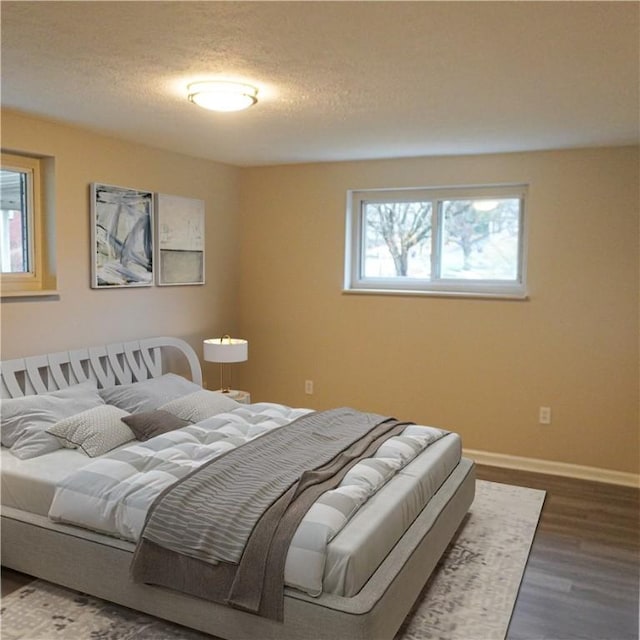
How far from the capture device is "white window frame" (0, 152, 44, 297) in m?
3.81

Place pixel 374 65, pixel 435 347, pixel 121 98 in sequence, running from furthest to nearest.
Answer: pixel 435 347 → pixel 121 98 → pixel 374 65

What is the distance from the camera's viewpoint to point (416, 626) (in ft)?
8.73

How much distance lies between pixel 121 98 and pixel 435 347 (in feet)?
9.85

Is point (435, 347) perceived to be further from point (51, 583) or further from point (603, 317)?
point (51, 583)

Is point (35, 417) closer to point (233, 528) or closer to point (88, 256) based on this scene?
point (88, 256)

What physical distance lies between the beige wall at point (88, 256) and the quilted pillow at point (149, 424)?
84cm

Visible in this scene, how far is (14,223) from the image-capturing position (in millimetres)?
3855

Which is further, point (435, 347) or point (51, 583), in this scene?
point (435, 347)

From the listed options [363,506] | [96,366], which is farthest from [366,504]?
[96,366]

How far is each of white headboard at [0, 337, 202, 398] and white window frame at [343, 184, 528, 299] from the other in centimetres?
159

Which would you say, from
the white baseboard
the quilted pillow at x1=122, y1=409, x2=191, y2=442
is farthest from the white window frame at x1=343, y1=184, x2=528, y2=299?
the quilted pillow at x1=122, y1=409, x2=191, y2=442

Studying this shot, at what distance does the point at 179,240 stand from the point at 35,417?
Answer: 2013 millimetres

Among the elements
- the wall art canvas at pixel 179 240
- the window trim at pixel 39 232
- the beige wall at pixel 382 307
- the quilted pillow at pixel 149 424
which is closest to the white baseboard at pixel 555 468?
the beige wall at pixel 382 307

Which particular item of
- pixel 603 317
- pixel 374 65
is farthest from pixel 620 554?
pixel 374 65
